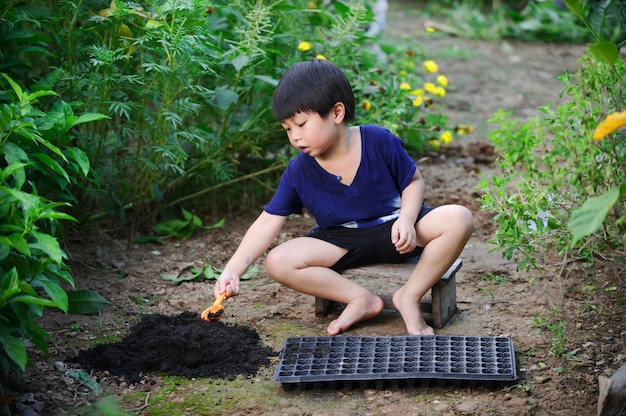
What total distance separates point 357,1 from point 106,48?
1.57 metres

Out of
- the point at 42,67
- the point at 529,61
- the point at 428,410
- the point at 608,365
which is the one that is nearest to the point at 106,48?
the point at 42,67

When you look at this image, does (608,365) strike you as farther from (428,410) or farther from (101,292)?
(101,292)

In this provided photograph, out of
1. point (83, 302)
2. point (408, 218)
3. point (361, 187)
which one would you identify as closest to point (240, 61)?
point (361, 187)

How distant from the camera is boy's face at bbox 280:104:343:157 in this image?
300 cm

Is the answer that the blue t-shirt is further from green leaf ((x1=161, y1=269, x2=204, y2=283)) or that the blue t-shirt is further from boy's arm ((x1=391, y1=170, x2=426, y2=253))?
green leaf ((x1=161, y1=269, x2=204, y2=283))

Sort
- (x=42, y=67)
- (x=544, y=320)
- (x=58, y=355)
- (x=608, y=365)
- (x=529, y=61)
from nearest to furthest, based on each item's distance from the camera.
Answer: (x=608, y=365), (x=58, y=355), (x=544, y=320), (x=42, y=67), (x=529, y=61)

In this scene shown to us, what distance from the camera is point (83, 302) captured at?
3.10 meters

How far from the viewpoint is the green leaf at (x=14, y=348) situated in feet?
7.29

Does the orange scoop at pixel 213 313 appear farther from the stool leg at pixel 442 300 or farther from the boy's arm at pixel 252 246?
the stool leg at pixel 442 300

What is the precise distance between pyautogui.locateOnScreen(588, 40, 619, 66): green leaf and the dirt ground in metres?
0.72

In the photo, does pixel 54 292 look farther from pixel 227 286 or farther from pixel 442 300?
pixel 442 300

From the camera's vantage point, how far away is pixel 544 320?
311 cm

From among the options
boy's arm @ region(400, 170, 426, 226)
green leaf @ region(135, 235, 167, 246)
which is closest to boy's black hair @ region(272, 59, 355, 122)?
boy's arm @ region(400, 170, 426, 226)

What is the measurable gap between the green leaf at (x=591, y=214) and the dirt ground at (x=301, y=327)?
70 centimetres
